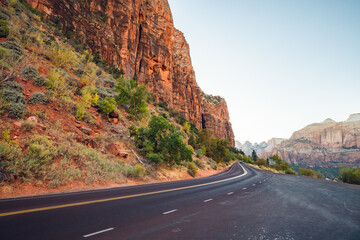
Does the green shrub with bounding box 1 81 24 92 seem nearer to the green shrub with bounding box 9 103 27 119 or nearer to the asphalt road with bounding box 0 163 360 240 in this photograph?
the green shrub with bounding box 9 103 27 119

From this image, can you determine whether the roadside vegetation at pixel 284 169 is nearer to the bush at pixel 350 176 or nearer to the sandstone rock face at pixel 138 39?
the bush at pixel 350 176

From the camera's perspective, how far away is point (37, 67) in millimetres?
Result: 14789

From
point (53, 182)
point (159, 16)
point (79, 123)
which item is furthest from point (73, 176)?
point (159, 16)

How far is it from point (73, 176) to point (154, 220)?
→ 7.19 m

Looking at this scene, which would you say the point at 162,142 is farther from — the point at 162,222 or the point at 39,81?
the point at 162,222

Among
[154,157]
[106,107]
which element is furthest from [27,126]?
[154,157]

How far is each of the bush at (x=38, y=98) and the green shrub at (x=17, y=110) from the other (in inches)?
67.7

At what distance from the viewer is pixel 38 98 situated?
1214cm

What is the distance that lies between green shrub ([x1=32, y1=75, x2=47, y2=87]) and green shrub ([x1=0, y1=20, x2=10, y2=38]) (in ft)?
18.7

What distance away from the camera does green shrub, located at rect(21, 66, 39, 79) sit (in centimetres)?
1324

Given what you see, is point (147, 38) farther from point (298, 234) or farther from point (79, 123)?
point (298, 234)

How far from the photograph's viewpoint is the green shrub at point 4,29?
47.6ft

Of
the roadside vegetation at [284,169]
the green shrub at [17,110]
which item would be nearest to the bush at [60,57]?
the green shrub at [17,110]

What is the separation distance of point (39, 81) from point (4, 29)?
6.47 meters
